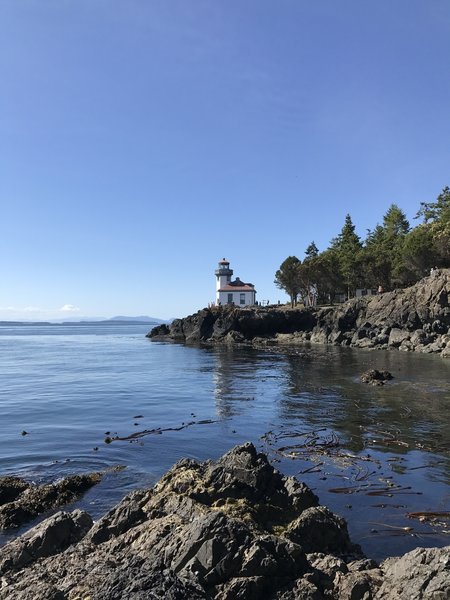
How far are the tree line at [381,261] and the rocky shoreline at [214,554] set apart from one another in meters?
78.1

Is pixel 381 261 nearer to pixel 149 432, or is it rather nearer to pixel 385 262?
pixel 385 262

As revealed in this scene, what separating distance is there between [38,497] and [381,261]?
88650 mm

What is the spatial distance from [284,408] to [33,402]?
15.8 meters

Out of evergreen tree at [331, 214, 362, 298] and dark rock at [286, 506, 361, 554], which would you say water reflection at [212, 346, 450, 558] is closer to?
dark rock at [286, 506, 361, 554]

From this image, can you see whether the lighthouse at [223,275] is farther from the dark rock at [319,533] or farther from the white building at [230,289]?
the dark rock at [319,533]

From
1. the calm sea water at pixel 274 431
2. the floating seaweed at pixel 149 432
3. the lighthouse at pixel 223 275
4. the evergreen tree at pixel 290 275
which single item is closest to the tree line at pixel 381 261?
the evergreen tree at pixel 290 275

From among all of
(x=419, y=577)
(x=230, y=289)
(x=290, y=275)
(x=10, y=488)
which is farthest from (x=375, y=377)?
(x=230, y=289)

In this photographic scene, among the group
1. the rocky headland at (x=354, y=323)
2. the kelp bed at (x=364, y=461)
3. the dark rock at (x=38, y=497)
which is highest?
the rocky headland at (x=354, y=323)

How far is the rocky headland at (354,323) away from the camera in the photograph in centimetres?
6544

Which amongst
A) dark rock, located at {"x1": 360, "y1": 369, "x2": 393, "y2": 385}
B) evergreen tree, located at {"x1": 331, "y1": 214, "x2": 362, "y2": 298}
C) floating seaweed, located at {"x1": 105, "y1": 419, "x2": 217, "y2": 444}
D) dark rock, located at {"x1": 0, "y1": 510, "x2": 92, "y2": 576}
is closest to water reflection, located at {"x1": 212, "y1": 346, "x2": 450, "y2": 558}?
dark rock, located at {"x1": 360, "y1": 369, "x2": 393, "y2": 385}

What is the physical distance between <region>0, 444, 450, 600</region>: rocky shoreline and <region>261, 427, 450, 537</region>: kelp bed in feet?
9.50

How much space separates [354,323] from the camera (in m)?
82.1

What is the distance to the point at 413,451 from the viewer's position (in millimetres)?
17344

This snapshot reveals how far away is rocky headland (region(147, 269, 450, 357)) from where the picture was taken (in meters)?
65.4
